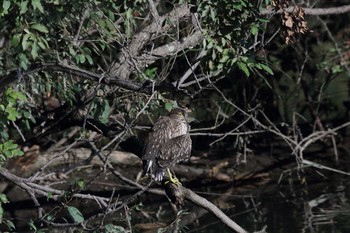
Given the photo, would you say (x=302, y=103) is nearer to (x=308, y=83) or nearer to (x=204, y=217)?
(x=308, y=83)

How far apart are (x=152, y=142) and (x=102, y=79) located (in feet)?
2.84

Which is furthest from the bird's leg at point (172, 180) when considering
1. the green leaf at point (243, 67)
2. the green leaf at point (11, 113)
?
the green leaf at point (11, 113)

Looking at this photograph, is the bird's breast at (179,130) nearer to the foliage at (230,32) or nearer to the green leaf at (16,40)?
the foliage at (230,32)

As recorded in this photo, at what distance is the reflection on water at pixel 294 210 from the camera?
8.30 metres

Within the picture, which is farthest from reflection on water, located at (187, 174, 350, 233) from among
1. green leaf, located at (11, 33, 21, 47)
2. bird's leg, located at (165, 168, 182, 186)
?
green leaf, located at (11, 33, 21, 47)

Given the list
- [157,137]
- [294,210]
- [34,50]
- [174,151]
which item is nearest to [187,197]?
[174,151]

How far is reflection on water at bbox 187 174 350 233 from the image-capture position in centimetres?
830

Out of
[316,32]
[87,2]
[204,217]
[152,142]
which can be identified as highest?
[316,32]

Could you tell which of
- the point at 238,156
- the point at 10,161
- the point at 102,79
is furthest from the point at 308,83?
the point at 102,79

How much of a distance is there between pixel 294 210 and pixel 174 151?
3076 millimetres

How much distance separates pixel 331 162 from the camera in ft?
36.2

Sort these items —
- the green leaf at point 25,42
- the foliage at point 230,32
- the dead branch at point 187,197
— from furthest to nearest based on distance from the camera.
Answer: the dead branch at point 187,197, the foliage at point 230,32, the green leaf at point 25,42

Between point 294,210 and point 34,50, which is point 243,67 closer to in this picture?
point 34,50

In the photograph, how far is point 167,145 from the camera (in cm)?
648
